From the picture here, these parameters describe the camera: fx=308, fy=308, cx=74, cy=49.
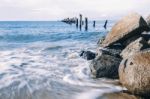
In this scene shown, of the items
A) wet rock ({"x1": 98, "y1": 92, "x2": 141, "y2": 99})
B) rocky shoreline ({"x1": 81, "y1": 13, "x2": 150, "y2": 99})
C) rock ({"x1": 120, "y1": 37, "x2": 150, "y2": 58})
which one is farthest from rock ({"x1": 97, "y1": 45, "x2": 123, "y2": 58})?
wet rock ({"x1": 98, "y1": 92, "x2": 141, "y2": 99})

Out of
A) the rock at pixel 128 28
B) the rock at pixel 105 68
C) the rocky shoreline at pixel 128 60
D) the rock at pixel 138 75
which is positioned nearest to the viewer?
the rock at pixel 138 75

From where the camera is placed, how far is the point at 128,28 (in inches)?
583

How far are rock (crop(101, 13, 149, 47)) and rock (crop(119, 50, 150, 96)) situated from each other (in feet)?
17.7

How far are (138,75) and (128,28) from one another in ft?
21.1

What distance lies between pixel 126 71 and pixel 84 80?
2213 millimetres

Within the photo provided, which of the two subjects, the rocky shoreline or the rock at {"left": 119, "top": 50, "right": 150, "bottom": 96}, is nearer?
the rock at {"left": 119, "top": 50, "right": 150, "bottom": 96}

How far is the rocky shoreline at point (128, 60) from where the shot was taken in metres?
8.66

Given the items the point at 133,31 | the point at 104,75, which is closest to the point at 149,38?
the point at 133,31

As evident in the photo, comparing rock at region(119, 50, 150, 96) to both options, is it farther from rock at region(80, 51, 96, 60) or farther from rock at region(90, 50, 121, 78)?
rock at region(80, 51, 96, 60)

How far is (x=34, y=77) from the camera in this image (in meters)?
11.3

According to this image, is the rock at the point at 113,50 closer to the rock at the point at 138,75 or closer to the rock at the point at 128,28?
the rock at the point at 128,28

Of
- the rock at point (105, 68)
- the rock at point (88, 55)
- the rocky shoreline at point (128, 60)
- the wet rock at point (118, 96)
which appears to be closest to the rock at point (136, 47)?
the rocky shoreline at point (128, 60)

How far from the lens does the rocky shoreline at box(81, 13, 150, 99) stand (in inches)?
341

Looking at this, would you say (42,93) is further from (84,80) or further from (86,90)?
(84,80)
